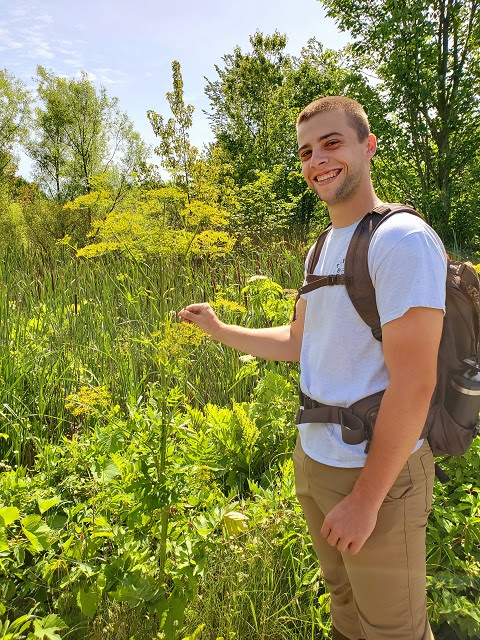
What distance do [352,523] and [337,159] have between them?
3.31 ft

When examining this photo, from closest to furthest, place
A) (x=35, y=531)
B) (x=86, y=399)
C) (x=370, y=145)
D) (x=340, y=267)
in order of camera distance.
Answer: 1. (x=340, y=267)
2. (x=370, y=145)
3. (x=35, y=531)
4. (x=86, y=399)

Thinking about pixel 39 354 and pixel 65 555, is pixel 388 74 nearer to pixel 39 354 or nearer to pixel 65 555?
pixel 39 354

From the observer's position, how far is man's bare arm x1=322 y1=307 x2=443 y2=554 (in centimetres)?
105

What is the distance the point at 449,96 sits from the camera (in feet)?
27.4

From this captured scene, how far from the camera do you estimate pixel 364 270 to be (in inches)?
47.3

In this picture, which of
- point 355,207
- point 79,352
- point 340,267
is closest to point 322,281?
point 340,267

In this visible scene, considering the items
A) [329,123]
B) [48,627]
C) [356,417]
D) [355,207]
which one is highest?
[329,123]

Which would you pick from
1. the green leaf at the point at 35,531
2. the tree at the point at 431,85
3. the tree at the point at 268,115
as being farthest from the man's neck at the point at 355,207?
the tree at the point at 268,115

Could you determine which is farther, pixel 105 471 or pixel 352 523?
pixel 105 471

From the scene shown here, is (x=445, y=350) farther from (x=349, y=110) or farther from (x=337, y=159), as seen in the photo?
(x=349, y=110)

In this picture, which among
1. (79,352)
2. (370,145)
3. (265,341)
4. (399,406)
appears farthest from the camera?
(79,352)

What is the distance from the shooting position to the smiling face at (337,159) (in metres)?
1.34

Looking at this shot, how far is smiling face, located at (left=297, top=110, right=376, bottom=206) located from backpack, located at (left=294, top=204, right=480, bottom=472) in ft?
0.47

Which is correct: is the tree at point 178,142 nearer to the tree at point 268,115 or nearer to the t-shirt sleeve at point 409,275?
the t-shirt sleeve at point 409,275
